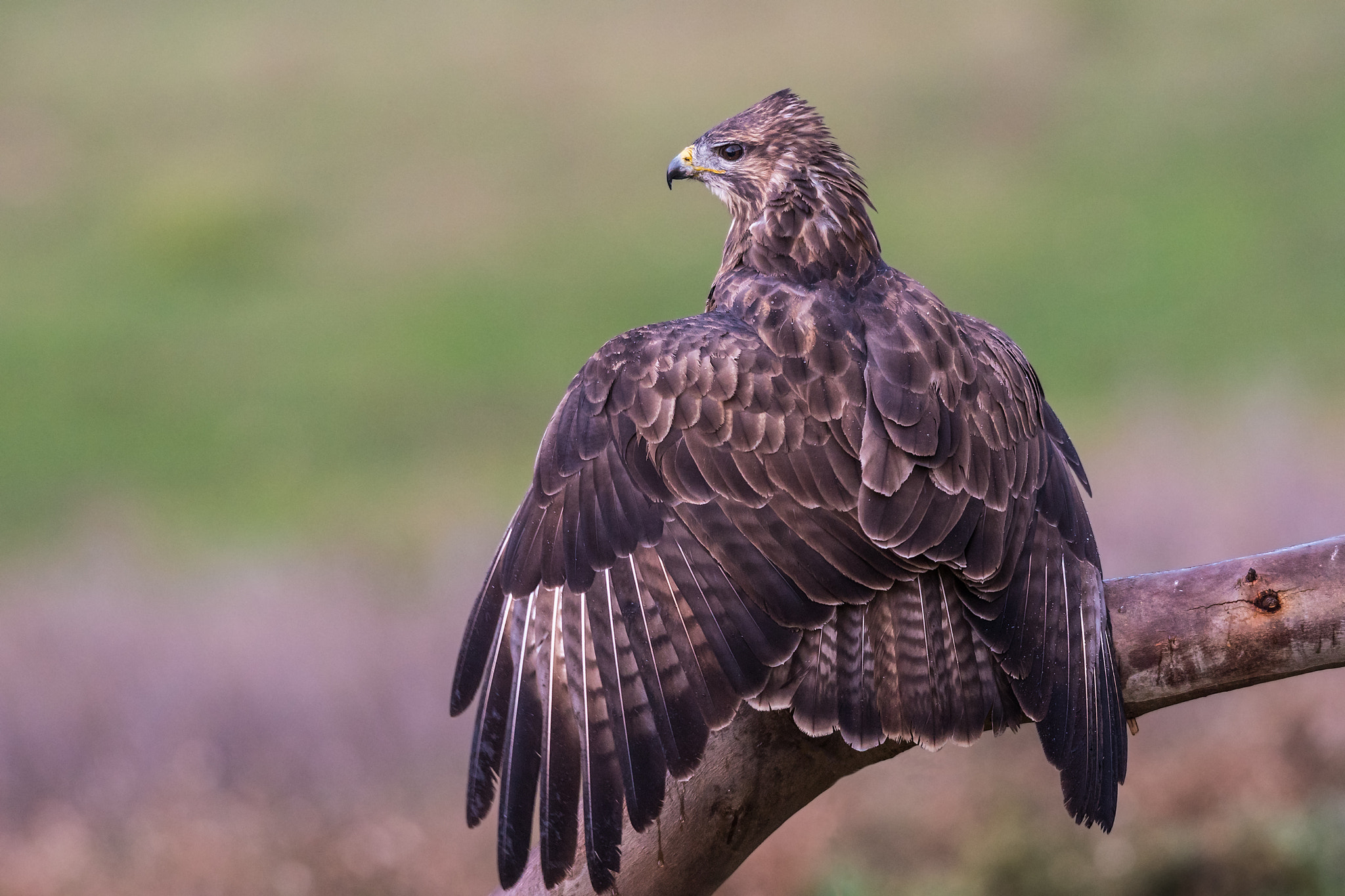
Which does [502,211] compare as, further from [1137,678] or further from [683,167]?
[1137,678]

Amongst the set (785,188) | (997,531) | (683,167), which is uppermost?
(683,167)

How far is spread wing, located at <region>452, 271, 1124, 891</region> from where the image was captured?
332 cm

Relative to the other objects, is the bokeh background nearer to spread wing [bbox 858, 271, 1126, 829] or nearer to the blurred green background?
the blurred green background

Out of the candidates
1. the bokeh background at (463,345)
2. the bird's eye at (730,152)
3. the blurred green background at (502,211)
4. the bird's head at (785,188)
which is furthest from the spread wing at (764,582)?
the blurred green background at (502,211)

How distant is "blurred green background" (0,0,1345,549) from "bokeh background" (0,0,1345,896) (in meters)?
Result: 0.07

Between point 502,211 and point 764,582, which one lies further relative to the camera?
point 502,211

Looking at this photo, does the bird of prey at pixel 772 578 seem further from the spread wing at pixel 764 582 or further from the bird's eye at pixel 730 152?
the bird's eye at pixel 730 152

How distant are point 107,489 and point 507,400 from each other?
15.9 ft

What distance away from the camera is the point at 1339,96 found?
22203 mm

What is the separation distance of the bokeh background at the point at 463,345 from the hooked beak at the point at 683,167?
3.84 metres

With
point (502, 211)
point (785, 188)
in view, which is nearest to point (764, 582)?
point (785, 188)

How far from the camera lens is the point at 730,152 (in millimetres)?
5102

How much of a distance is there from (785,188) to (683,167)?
53cm

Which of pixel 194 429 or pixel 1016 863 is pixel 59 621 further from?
pixel 194 429
